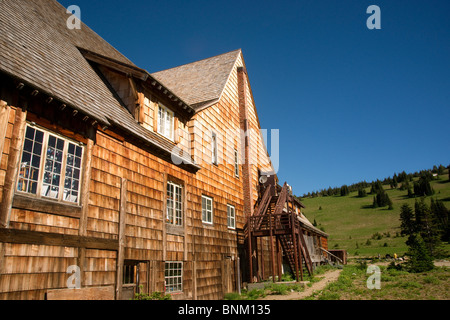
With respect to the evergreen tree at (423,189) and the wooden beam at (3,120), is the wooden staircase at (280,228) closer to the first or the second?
the wooden beam at (3,120)

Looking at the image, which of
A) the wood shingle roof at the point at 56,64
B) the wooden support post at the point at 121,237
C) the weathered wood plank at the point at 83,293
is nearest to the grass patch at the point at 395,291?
the wooden support post at the point at 121,237

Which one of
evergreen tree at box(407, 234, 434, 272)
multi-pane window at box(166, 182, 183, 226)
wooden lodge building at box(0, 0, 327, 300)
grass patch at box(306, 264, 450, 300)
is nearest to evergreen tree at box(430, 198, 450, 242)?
evergreen tree at box(407, 234, 434, 272)

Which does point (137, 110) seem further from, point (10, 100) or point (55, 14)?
point (55, 14)

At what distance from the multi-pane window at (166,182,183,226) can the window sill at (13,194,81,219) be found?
444 cm

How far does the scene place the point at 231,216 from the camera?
58.9ft

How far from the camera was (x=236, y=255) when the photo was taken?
17.5 m

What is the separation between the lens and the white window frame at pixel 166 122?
13344 mm

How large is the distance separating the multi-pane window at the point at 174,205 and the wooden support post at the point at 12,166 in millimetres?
6031

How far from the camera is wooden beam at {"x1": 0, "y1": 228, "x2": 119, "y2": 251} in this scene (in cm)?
671

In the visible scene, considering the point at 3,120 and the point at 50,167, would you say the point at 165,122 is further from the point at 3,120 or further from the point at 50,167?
the point at 3,120

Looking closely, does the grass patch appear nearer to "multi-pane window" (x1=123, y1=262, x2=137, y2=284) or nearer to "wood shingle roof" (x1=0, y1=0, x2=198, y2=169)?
"multi-pane window" (x1=123, y1=262, x2=137, y2=284)

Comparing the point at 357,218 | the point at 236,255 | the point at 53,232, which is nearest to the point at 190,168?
the point at 236,255
